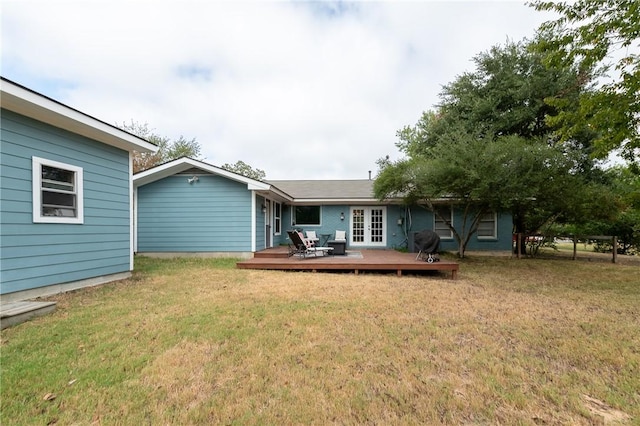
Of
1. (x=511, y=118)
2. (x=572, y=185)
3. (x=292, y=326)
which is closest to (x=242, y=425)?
(x=292, y=326)

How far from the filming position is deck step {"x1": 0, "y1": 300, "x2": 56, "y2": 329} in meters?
3.36

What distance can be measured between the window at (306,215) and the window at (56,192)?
8.33 meters

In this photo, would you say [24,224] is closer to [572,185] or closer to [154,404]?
[154,404]

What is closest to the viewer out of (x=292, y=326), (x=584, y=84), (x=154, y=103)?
(x=292, y=326)

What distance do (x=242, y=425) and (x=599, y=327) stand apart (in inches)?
178

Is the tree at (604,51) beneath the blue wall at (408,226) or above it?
above

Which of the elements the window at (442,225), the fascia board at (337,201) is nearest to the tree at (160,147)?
the fascia board at (337,201)

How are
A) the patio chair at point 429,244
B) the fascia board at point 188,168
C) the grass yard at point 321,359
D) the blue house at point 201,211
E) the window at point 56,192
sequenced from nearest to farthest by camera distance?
the grass yard at point 321,359, the window at point 56,192, the patio chair at point 429,244, the fascia board at point 188,168, the blue house at point 201,211

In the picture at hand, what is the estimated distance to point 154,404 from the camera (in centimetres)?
200

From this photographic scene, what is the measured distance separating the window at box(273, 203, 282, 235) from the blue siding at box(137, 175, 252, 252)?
2565mm

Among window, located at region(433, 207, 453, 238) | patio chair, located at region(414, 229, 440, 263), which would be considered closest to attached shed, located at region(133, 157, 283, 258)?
patio chair, located at region(414, 229, 440, 263)

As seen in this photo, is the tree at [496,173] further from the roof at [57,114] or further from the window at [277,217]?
the roof at [57,114]

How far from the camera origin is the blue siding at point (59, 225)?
4.09 m

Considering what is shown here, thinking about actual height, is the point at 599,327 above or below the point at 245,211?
below
